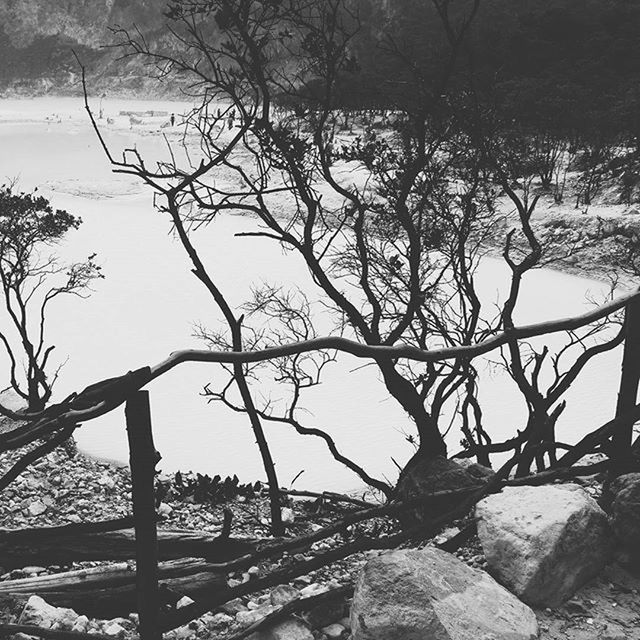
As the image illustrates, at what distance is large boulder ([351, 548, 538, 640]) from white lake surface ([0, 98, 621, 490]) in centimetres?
891

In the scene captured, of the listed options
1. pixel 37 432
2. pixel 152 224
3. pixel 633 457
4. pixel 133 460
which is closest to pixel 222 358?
pixel 133 460

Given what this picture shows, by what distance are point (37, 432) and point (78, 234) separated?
3225 centimetres

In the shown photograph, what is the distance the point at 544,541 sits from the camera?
2.40 meters

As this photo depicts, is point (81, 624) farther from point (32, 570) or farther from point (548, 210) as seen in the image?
point (548, 210)

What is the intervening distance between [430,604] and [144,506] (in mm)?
852

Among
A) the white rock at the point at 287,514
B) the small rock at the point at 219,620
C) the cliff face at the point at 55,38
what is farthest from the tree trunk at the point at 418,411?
the cliff face at the point at 55,38

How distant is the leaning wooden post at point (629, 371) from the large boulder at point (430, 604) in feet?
2.81

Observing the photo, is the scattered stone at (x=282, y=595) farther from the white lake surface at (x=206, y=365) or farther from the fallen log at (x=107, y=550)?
the white lake surface at (x=206, y=365)

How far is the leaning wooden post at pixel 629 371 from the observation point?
8.41 feet

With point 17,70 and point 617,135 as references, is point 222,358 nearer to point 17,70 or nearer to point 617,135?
point 617,135

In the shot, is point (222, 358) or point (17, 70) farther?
point (17, 70)

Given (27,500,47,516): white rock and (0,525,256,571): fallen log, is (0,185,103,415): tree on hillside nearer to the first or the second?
(27,500,47,516): white rock

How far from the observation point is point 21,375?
18.1 meters

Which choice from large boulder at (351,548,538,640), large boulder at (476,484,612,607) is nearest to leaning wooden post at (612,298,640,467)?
large boulder at (476,484,612,607)
